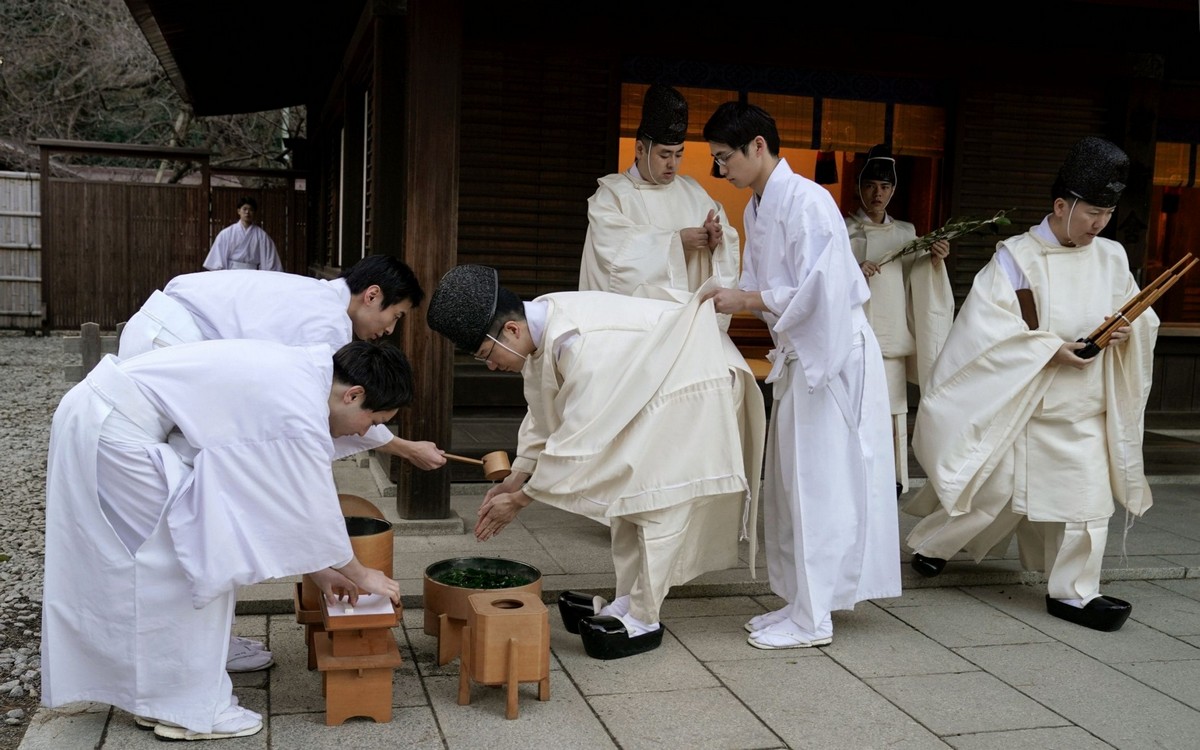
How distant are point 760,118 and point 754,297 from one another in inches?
26.7

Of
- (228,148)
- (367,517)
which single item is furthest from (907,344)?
(228,148)

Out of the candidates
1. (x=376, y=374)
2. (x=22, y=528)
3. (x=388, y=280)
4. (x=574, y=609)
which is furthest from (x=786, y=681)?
(x=22, y=528)

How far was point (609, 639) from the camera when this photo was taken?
3.87 metres

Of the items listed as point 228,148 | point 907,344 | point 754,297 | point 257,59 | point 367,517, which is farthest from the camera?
point 228,148

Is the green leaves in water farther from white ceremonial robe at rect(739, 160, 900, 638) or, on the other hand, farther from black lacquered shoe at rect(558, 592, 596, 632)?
white ceremonial robe at rect(739, 160, 900, 638)

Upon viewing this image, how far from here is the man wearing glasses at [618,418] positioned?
3691 millimetres

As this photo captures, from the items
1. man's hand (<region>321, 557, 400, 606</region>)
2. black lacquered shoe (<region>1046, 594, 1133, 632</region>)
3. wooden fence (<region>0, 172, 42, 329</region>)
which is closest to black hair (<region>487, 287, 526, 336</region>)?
man's hand (<region>321, 557, 400, 606</region>)

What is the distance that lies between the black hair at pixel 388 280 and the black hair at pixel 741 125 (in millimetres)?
1290

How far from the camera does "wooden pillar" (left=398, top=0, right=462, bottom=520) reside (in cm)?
533

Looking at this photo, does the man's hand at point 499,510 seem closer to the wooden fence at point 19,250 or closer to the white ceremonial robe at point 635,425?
the white ceremonial robe at point 635,425

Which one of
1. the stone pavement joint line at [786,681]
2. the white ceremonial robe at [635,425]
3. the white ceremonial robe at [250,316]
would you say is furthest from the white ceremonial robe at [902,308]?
the white ceremonial robe at [250,316]

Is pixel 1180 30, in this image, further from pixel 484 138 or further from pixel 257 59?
pixel 257 59

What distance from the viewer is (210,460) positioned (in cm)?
302

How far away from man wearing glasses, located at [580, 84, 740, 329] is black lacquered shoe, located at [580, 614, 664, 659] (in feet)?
6.66
